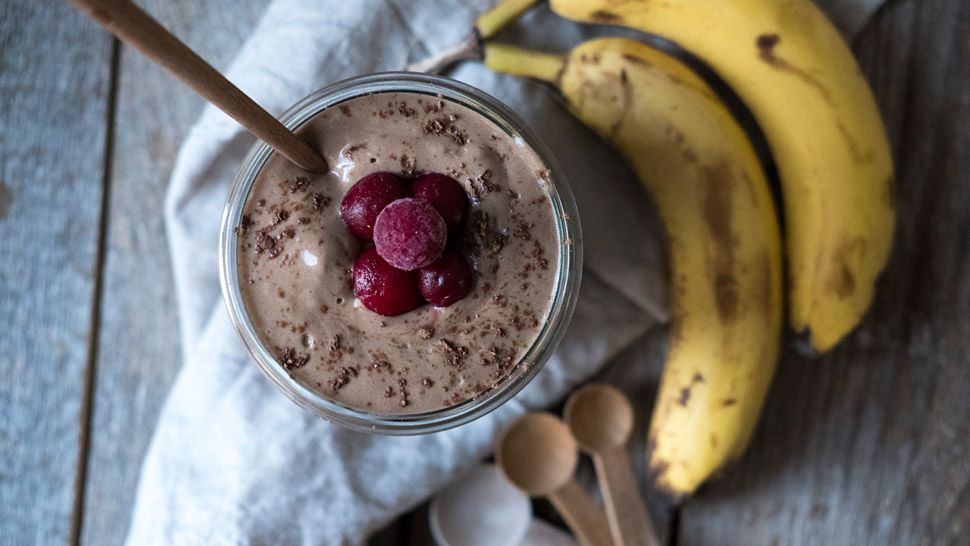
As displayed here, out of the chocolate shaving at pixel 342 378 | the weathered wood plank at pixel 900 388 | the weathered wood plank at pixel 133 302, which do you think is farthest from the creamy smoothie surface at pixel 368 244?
the weathered wood plank at pixel 900 388

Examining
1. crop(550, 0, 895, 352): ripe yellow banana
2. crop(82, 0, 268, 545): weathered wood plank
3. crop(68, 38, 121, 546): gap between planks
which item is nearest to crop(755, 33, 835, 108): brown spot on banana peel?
crop(550, 0, 895, 352): ripe yellow banana

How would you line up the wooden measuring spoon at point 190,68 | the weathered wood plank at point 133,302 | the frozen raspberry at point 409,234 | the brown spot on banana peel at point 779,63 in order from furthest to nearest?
1. the weathered wood plank at point 133,302
2. the brown spot on banana peel at point 779,63
3. the frozen raspberry at point 409,234
4. the wooden measuring spoon at point 190,68

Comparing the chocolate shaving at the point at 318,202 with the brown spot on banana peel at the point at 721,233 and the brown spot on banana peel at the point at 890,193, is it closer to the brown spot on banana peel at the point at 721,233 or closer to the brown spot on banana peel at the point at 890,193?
the brown spot on banana peel at the point at 721,233

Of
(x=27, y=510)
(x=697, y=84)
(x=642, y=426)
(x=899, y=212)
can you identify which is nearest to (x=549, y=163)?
(x=697, y=84)

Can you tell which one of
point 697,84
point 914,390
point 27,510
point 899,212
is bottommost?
point 27,510

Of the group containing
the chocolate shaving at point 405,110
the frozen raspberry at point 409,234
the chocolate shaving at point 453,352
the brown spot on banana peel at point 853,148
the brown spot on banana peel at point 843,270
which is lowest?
the brown spot on banana peel at point 843,270

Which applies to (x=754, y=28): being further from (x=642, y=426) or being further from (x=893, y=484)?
(x=893, y=484)
